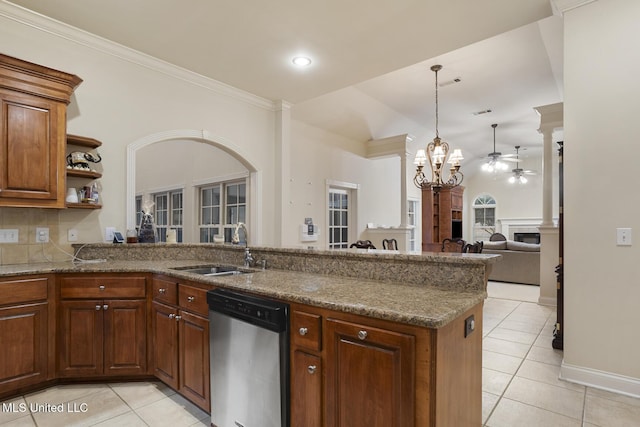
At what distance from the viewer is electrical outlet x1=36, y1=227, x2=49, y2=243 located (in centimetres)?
283

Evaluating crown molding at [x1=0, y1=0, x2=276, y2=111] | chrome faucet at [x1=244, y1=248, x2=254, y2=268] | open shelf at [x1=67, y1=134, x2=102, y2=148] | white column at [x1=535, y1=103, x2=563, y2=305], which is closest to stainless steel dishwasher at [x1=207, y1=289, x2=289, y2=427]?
chrome faucet at [x1=244, y1=248, x2=254, y2=268]

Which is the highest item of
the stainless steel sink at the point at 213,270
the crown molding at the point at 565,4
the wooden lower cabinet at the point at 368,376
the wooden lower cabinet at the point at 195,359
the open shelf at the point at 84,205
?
the crown molding at the point at 565,4

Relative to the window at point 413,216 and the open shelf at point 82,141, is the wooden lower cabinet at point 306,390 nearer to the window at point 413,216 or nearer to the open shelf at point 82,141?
the open shelf at point 82,141

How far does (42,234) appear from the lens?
2.85m

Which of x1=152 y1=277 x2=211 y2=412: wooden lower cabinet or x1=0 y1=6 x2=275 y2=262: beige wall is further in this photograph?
x1=0 y1=6 x2=275 y2=262: beige wall

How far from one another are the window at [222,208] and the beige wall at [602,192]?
458cm

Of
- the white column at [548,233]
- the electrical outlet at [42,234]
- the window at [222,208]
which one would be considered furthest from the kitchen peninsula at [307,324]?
the white column at [548,233]

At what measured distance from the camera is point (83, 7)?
8.76ft

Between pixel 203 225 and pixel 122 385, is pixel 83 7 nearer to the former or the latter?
pixel 122 385

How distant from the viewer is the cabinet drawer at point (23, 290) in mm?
2261

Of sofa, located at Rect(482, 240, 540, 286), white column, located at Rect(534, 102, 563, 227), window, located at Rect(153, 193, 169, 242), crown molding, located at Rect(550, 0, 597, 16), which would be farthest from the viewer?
window, located at Rect(153, 193, 169, 242)

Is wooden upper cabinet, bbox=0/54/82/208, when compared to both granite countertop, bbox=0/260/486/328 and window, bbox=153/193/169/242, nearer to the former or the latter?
granite countertop, bbox=0/260/486/328

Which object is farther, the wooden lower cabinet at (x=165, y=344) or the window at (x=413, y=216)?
the window at (x=413, y=216)

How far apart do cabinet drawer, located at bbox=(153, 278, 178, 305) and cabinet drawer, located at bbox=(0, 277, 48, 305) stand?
2.42ft
